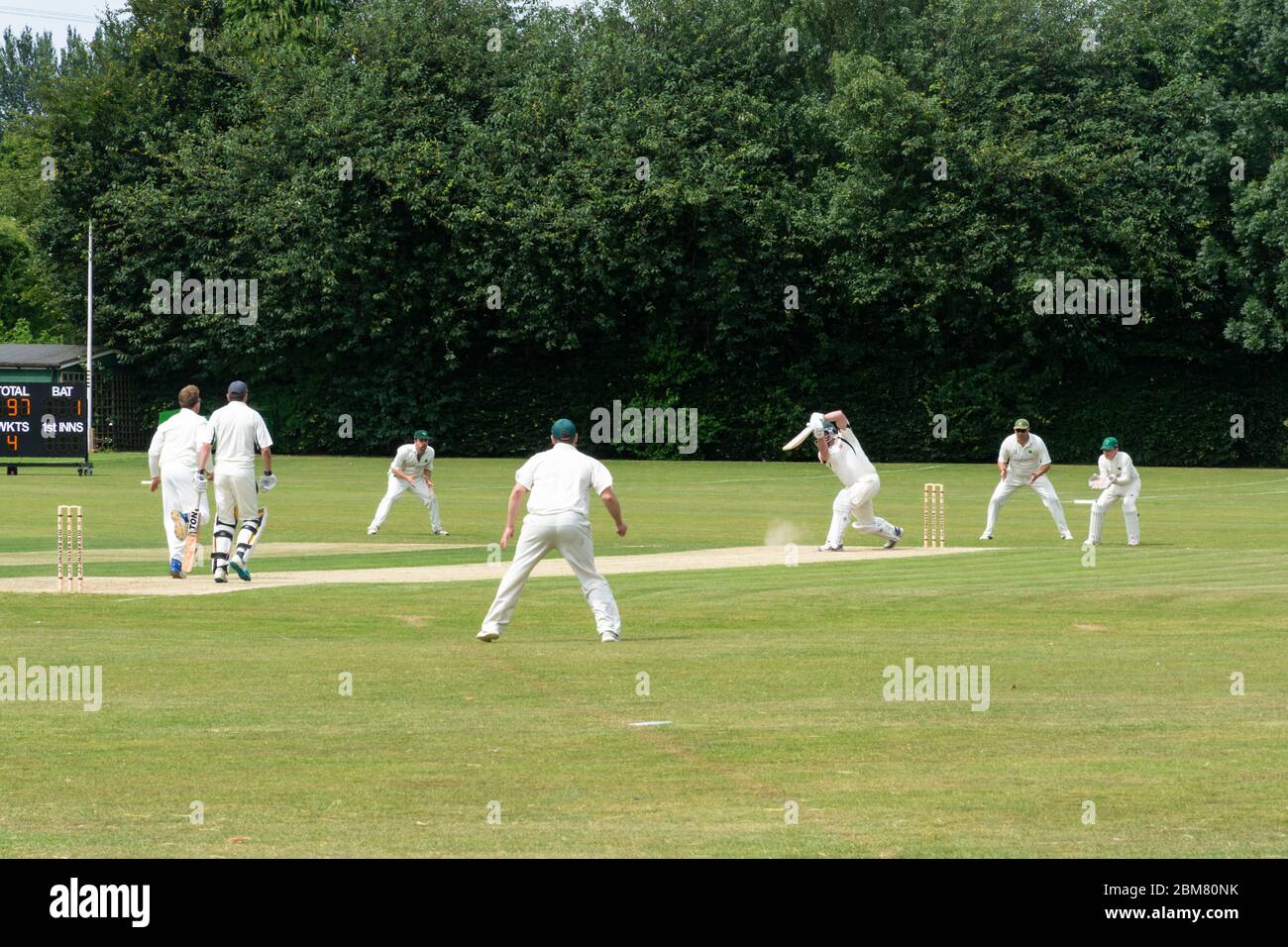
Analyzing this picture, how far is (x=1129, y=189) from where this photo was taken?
190ft

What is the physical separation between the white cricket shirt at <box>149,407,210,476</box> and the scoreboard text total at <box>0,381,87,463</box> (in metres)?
28.0

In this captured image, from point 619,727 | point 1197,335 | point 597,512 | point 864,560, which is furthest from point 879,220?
point 619,727

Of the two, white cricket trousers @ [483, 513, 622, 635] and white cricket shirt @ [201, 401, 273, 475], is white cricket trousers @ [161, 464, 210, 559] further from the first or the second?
white cricket trousers @ [483, 513, 622, 635]

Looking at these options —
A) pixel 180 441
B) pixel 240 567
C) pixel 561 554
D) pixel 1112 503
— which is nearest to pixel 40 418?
pixel 180 441

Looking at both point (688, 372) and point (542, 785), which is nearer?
point (542, 785)

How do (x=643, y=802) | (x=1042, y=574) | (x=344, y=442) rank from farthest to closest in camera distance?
(x=344, y=442) → (x=1042, y=574) → (x=643, y=802)

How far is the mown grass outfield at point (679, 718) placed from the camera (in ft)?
28.4

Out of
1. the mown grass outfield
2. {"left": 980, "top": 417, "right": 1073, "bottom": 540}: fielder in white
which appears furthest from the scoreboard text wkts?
{"left": 980, "top": 417, "right": 1073, "bottom": 540}: fielder in white

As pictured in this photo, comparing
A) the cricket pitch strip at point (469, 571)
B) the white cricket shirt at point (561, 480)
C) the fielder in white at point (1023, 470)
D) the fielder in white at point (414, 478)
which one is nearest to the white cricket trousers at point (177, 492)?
the cricket pitch strip at point (469, 571)

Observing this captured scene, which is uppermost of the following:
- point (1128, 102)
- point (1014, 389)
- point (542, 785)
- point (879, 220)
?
point (1128, 102)

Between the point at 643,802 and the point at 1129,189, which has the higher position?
the point at 1129,189

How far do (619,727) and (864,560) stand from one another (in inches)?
549
